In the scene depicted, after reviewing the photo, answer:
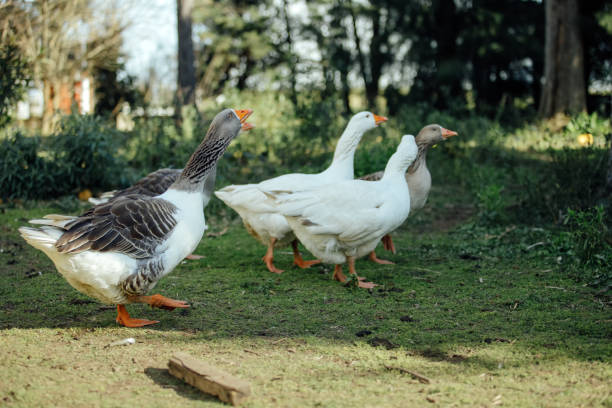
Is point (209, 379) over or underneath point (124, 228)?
underneath

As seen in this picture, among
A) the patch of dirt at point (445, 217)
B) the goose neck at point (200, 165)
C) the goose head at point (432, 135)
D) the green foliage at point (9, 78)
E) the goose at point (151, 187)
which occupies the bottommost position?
the patch of dirt at point (445, 217)

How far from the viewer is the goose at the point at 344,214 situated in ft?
16.2

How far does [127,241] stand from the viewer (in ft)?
12.4

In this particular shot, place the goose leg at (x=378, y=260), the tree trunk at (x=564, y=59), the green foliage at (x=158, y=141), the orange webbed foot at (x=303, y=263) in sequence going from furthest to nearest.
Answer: the tree trunk at (x=564, y=59)
the green foliage at (x=158, y=141)
the goose leg at (x=378, y=260)
the orange webbed foot at (x=303, y=263)

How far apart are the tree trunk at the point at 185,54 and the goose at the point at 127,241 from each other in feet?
29.9

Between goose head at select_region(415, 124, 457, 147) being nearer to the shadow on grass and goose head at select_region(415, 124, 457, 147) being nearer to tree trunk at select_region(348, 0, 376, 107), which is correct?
the shadow on grass

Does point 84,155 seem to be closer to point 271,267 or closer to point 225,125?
point 271,267

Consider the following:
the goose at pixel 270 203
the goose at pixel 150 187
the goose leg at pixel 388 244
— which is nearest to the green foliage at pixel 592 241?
the goose leg at pixel 388 244

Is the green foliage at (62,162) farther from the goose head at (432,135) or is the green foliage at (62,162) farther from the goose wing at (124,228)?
the goose wing at (124,228)

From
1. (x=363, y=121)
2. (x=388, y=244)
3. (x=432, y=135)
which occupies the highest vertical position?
(x=363, y=121)

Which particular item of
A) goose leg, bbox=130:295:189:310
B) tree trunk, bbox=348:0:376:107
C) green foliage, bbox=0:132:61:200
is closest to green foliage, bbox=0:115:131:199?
green foliage, bbox=0:132:61:200

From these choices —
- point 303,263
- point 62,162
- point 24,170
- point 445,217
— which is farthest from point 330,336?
point 24,170

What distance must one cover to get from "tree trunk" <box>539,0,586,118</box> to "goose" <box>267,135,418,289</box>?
1108 cm

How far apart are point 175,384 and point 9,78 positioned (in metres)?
7.58
